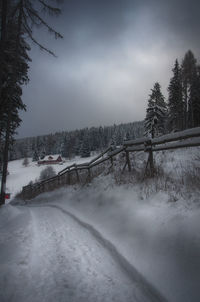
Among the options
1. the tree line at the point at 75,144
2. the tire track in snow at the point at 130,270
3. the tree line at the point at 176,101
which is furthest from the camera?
the tree line at the point at 75,144

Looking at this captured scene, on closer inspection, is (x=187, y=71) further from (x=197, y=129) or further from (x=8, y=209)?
(x=8, y=209)

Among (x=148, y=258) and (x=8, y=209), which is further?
(x=8, y=209)

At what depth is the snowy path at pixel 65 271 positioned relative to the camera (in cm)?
205

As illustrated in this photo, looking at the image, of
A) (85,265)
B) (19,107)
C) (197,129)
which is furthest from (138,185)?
(19,107)

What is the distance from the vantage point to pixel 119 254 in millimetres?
2996

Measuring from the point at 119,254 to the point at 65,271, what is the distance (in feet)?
3.26

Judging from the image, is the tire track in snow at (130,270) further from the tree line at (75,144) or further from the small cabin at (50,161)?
the small cabin at (50,161)

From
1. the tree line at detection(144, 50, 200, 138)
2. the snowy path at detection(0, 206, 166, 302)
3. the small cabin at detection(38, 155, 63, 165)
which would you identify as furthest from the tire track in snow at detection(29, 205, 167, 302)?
the small cabin at detection(38, 155, 63, 165)

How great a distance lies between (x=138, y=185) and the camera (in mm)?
4656

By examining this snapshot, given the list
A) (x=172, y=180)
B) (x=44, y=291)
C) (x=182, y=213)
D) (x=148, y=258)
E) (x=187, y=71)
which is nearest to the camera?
(x=44, y=291)

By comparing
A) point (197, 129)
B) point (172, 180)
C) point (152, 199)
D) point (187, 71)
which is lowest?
point (152, 199)

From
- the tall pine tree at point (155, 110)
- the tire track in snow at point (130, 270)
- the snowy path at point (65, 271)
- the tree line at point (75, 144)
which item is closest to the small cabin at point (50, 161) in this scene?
the tree line at point (75, 144)

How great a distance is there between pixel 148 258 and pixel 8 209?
6.11 m

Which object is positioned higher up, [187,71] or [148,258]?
[187,71]
